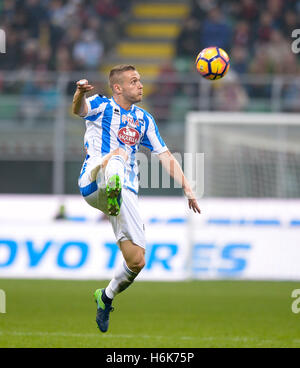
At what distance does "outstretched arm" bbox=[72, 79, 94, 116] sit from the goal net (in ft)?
22.4

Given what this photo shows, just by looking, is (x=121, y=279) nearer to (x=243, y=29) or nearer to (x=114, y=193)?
(x=114, y=193)

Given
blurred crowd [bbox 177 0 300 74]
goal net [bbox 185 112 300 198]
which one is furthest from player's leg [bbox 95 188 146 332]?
blurred crowd [bbox 177 0 300 74]

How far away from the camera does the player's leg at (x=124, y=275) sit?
7.72 metres

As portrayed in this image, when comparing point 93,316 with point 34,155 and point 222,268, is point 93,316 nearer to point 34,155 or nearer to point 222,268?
point 222,268

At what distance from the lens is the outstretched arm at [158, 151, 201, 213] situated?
789cm

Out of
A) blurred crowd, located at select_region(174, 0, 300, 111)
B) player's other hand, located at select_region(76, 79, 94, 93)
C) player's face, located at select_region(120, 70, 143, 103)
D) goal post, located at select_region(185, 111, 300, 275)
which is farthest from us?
blurred crowd, located at select_region(174, 0, 300, 111)

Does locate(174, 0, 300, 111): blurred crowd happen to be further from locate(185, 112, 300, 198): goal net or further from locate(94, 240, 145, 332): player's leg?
locate(94, 240, 145, 332): player's leg

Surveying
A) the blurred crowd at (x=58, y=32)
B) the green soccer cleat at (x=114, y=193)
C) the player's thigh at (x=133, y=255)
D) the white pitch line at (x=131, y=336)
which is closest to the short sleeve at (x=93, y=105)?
the green soccer cleat at (x=114, y=193)

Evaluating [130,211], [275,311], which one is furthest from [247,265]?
[130,211]

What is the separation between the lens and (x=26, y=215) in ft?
54.9

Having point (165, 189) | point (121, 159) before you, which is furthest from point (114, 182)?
point (165, 189)

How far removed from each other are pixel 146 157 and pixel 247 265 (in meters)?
2.70

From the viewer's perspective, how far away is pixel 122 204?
7.84 metres

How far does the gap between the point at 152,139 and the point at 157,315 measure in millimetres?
2580
